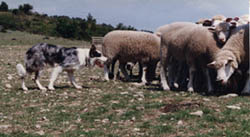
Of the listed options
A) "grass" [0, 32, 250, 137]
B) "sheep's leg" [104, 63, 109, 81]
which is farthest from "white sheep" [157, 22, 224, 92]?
"sheep's leg" [104, 63, 109, 81]

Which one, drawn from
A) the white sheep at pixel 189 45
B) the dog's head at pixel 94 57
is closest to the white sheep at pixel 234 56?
the white sheep at pixel 189 45

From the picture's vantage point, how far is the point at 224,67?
36.9 feet

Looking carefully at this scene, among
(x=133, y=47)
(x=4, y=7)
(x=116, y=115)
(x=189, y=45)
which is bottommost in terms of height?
(x=116, y=115)

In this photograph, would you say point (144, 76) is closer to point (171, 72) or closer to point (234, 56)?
point (171, 72)

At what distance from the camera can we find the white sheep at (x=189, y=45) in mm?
12359

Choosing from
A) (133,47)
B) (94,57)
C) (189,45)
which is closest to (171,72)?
(133,47)

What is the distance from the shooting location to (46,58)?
13.3m

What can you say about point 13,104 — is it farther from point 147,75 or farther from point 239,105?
point 147,75

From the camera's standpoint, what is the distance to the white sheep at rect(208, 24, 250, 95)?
1123 cm

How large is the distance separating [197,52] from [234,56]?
1468 millimetres

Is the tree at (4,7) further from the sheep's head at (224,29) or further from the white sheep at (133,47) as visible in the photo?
the sheep's head at (224,29)

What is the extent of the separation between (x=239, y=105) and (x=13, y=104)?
5.91 meters

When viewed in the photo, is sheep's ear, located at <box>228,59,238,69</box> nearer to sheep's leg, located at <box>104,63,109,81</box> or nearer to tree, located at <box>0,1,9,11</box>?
sheep's leg, located at <box>104,63,109,81</box>

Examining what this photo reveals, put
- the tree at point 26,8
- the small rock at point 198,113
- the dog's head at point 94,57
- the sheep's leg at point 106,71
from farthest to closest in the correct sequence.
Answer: the tree at point 26,8, the sheep's leg at point 106,71, the dog's head at point 94,57, the small rock at point 198,113
